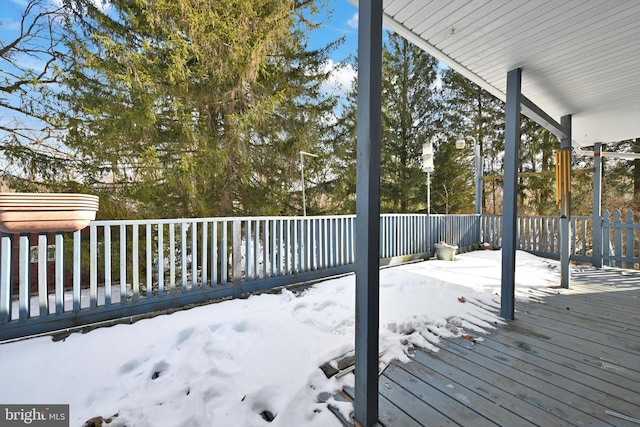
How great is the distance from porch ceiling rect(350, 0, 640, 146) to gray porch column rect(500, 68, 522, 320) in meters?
0.32

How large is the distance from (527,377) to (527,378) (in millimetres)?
12

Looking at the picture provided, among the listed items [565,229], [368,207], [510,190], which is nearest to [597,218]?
[565,229]

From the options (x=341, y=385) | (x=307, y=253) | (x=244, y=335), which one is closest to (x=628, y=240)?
(x=307, y=253)

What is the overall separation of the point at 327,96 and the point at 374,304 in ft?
21.5

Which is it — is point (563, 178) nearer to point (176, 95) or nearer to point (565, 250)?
point (565, 250)

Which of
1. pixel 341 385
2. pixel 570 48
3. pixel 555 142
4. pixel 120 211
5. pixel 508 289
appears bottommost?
pixel 341 385

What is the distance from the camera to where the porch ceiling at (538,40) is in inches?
71.1

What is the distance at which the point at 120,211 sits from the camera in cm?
503

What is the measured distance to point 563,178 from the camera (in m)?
3.48

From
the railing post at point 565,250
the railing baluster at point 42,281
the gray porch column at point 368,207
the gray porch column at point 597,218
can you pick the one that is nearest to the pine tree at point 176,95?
the railing baluster at point 42,281

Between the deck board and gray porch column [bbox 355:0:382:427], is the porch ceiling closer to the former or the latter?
gray porch column [bbox 355:0:382:427]

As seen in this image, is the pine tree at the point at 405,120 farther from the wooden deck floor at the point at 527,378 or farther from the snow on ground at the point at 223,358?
the wooden deck floor at the point at 527,378

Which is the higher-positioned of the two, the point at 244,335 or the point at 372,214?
the point at 372,214

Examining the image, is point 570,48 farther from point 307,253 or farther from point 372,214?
point 307,253
